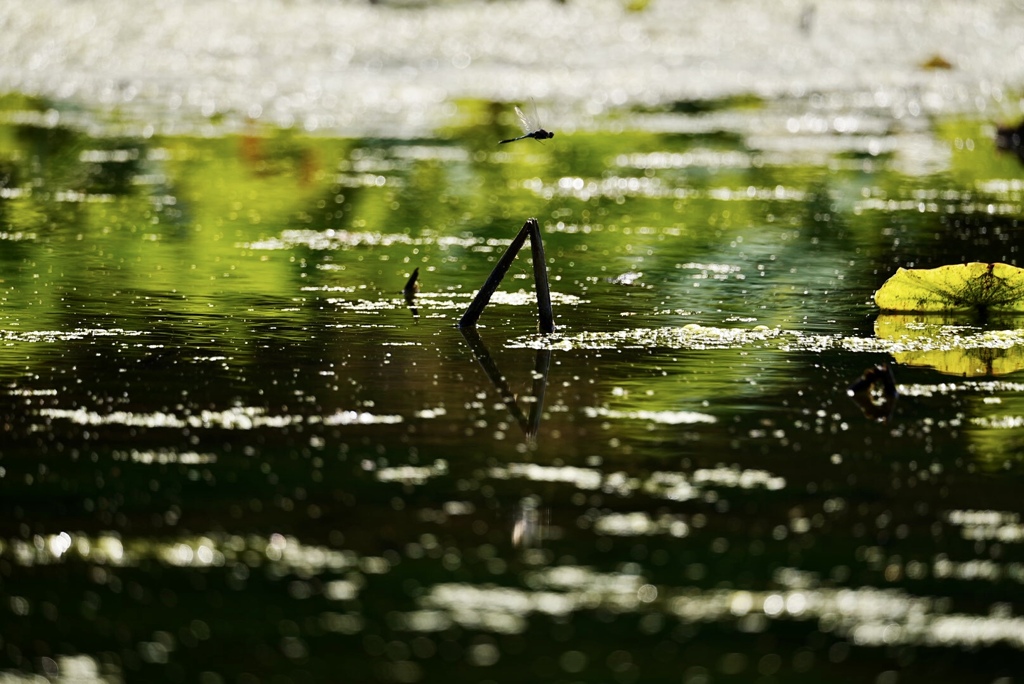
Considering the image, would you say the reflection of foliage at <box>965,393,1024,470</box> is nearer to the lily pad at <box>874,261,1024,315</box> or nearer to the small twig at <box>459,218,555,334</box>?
the lily pad at <box>874,261,1024,315</box>

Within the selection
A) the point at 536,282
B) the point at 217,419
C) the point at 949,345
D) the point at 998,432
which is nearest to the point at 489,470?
the point at 217,419

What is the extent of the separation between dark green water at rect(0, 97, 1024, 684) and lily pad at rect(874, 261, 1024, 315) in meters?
0.20

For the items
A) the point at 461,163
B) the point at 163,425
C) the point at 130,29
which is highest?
the point at 130,29

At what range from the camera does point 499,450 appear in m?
6.35

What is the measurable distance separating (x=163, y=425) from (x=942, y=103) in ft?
62.3

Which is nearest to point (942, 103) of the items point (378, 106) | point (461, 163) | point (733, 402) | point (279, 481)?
point (378, 106)

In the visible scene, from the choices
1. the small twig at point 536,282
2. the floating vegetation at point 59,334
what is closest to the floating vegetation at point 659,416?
the small twig at point 536,282

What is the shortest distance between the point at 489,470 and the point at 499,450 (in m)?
0.28

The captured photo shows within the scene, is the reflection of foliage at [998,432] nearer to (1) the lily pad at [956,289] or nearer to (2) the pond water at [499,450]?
(2) the pond water at [499,450]

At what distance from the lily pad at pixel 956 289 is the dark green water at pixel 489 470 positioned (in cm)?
20

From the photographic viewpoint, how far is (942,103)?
24234 millimetres

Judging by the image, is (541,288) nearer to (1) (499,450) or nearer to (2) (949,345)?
(2) (949,345)

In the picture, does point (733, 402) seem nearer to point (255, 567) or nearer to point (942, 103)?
point (255, 567)

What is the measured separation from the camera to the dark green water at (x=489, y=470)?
4633 mm
